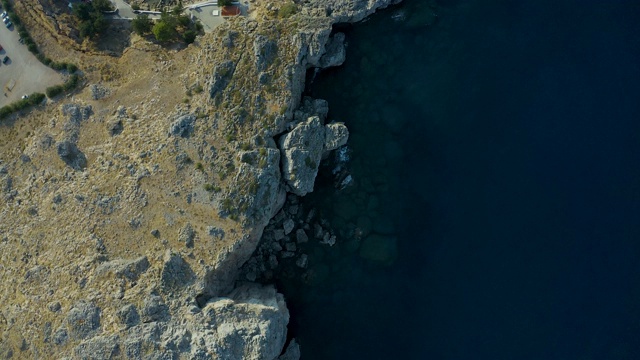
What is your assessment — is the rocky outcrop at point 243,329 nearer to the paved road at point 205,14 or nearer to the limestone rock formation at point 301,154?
the limestone rock formation at point 301,154

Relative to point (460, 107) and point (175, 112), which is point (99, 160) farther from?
point (460, 107)

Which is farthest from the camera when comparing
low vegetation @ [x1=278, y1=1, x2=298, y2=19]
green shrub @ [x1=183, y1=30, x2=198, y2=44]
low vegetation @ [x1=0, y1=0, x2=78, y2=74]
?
low vegetation @ [x1=0, y1=0, x2=78, y2=74]

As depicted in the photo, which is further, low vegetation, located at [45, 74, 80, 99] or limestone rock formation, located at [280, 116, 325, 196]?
Answer: low vegetation, located at [45, 74, 80, 99]

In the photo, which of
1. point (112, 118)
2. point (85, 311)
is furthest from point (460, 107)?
point (85, 311)

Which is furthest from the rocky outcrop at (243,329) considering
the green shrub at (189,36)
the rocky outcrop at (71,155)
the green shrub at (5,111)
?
the green shrub at (5,111)

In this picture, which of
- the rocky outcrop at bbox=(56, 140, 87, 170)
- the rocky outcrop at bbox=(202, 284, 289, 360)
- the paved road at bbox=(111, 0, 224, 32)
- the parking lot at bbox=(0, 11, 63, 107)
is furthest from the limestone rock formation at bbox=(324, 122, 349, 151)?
the parking lot at bbox=(0, 11, 63, 107)

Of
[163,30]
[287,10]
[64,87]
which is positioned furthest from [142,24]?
[287,10]

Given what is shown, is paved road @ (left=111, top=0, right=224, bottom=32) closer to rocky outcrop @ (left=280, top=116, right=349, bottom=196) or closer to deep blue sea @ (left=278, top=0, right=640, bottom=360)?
deep blue sea @ (left=278, top=0, right=640, bottom=360)

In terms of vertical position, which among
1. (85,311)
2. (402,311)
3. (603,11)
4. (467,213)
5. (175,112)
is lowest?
(402,311)
